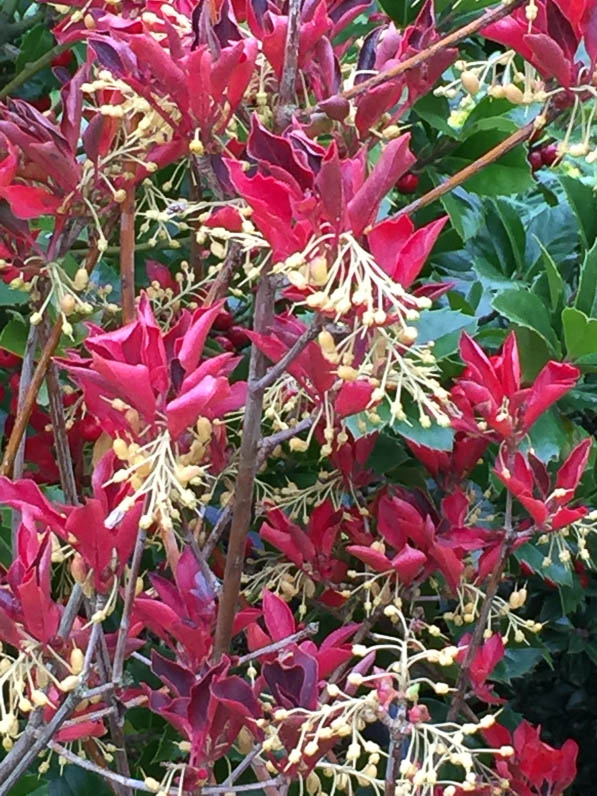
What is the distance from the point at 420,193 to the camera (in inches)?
44.9

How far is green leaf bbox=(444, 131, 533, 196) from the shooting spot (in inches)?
36.1

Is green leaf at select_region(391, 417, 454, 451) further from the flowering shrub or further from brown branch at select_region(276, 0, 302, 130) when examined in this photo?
brown branch at select_region(276, 0, 302, 130)

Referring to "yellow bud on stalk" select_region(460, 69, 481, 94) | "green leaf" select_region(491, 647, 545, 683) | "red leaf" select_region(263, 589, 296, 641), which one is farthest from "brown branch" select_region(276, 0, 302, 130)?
"green leaf" select_region(491, 647, 545, 683)

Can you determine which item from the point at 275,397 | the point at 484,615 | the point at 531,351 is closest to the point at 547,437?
the point at 531,351

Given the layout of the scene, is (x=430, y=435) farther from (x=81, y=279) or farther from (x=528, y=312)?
(x=81, y=279)

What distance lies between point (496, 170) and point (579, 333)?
0.68 feet

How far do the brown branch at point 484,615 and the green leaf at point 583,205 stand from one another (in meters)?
0.34

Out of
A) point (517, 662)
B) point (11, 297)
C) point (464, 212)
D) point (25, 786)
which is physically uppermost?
point (11, 297)

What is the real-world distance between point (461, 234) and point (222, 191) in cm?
42

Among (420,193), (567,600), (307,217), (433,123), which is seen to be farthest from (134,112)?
(567,600)

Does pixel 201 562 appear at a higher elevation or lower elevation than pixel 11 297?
lower

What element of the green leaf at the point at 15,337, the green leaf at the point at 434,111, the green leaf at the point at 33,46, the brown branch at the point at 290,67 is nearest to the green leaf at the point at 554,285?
the green leaf at the point at 434,111

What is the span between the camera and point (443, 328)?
0.84 m

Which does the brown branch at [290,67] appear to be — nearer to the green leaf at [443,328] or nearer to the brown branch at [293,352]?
the brown branch at [293,352]
